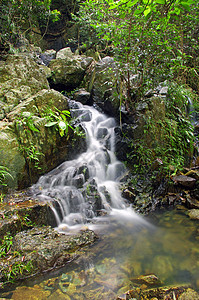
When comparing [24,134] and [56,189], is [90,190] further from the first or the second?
[24,134]

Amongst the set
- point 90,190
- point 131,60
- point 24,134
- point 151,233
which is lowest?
point 151,233

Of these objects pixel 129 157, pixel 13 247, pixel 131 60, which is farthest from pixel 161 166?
pixel 13 247

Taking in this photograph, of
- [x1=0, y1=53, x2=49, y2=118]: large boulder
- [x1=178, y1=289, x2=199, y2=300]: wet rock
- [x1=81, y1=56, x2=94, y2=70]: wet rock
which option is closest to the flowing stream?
[x1=178, y1=289, x2=199, y2=300]: wet rock

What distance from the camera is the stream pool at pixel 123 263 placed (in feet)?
7.51

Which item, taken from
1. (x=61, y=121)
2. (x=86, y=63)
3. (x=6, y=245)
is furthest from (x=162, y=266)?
(x=86, y=63)

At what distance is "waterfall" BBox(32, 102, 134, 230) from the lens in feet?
14.0

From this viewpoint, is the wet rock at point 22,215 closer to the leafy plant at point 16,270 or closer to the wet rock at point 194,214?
the leafy plant at point 16,270

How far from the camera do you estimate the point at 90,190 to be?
15.8 feet

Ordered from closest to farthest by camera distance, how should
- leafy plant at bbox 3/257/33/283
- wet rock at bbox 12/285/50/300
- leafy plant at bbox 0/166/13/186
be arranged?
wet rock at bbox 12/285/50/300 → leafy plant at bbox 3/257/33/283 → leafy plant at bbox 0/166/13/186

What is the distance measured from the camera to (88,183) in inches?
197

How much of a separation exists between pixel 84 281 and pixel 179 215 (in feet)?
9.59

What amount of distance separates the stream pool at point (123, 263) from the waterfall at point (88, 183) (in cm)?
69

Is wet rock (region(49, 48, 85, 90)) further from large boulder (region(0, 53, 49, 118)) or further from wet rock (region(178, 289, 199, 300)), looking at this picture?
wet rock (region(178, 289, 199, 300))

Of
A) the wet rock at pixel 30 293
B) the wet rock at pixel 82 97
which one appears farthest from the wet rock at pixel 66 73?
the wet rock at pixel 30 293
